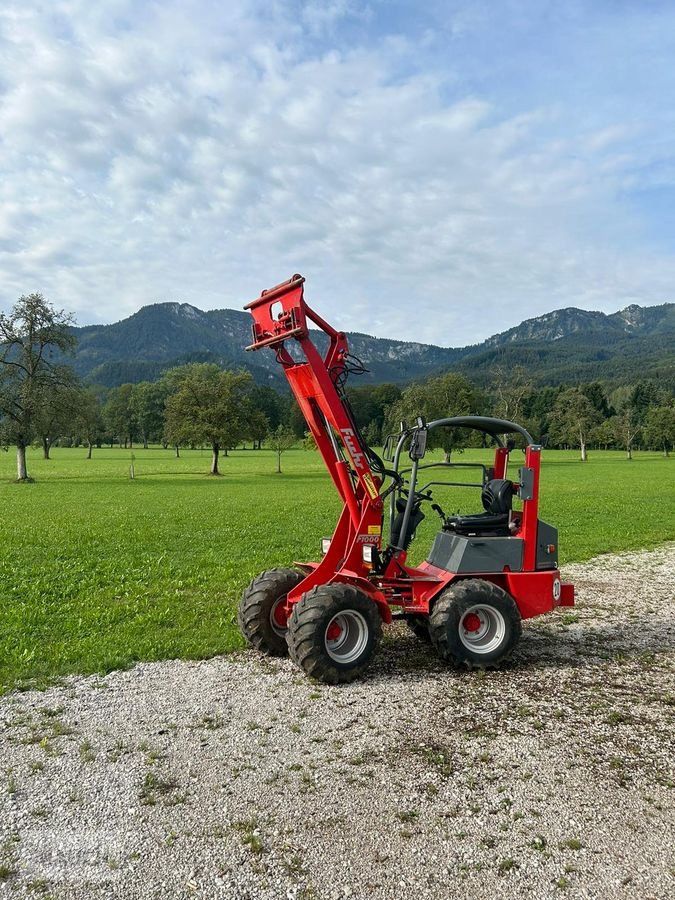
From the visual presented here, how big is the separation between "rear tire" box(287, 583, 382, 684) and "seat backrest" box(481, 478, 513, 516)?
221 cm

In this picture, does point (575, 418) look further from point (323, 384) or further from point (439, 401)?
point (323, 384)

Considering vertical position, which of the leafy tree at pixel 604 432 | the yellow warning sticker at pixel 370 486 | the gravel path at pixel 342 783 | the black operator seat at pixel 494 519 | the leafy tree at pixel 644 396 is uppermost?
the leafy tree at pixel 644 396

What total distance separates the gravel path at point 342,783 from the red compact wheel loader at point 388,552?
47 centimetres

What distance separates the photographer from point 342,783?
496cm

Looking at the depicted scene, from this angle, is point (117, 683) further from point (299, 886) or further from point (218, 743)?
point (299, 886)

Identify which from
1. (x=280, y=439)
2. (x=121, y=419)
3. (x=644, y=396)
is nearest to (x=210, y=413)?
(x=280, y=439)

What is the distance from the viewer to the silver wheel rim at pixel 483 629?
24.5ft

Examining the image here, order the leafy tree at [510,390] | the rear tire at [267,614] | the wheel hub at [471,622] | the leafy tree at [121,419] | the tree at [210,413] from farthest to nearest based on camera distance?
the leafy tree at [121,419], the leafy tree at [510,390], the tree at [210,413], the rear tire at [267,614], the wheel hub at [471,622]

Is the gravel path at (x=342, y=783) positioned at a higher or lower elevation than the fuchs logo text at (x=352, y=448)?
lower

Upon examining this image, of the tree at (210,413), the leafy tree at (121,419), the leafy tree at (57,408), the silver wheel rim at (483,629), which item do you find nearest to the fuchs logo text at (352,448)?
the silver wheel rim at (483,629)

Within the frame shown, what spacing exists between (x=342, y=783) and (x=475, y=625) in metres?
3.14

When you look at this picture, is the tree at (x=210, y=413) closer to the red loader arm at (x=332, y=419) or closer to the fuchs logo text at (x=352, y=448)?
the red loader arm at (x=332, y=419)

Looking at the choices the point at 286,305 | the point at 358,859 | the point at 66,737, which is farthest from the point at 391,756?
the point at 286,305

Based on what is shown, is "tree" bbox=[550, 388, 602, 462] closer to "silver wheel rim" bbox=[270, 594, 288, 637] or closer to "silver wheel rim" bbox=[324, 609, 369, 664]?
"silver wheel rim" bbox=[270, 594, 288, 637]
